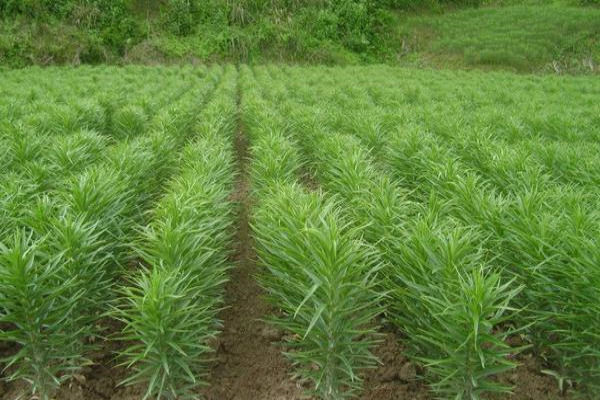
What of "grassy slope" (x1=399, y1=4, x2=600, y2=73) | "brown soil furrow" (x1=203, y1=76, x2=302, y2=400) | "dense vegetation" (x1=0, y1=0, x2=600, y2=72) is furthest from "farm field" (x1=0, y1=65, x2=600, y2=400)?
"dense vegetation" (x1=0, y1=0, x2=600, y2=72)

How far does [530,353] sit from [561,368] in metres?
0.22

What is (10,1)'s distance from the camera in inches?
A: 934

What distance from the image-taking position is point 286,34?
83.1 feet

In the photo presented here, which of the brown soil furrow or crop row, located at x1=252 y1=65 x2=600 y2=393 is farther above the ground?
crop row, located at x1=252 y1=65 x2=600 y2=393

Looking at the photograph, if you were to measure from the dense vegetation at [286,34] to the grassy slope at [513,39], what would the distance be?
0.18 ft

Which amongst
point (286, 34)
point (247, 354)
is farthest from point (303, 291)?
point (286, 34)

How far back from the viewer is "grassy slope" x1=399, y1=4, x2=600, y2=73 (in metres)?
22.6

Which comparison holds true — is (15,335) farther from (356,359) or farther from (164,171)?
(164,171)

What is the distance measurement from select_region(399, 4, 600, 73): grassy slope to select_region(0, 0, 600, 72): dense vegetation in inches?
2.1

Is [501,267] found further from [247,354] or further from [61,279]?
[61,279]

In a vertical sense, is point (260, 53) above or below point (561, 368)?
below

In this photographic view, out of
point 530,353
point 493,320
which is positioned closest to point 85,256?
point 493,320

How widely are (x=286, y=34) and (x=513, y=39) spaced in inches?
471

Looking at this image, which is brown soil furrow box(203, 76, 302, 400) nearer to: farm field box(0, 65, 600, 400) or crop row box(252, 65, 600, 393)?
farm field box(0, 65, 600, 400)
